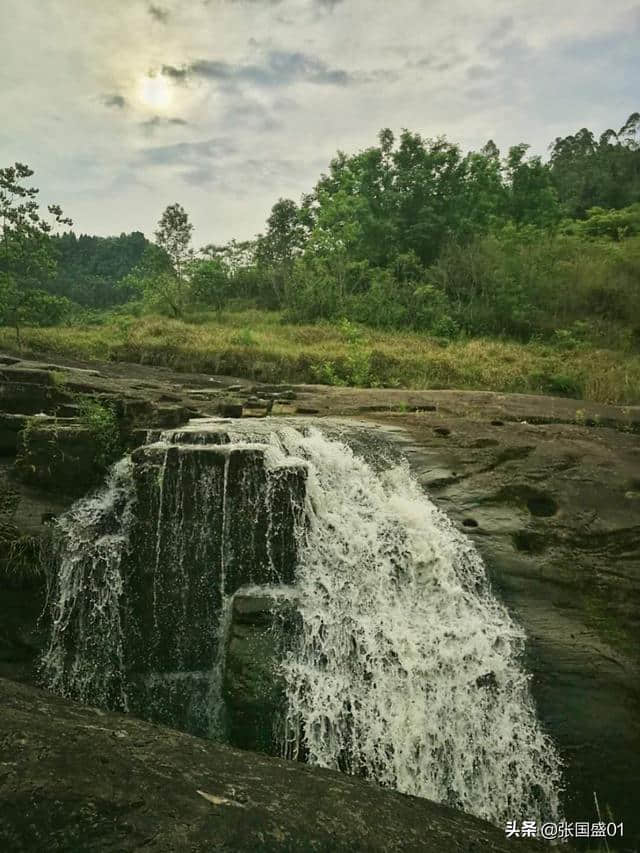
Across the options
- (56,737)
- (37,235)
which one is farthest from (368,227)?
(56,737)

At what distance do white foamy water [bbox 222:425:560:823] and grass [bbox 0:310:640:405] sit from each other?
8.02 m

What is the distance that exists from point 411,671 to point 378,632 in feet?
1.68

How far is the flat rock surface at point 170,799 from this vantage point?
114 inches

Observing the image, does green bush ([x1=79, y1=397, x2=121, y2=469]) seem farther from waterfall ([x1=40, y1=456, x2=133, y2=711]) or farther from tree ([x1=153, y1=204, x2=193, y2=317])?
tree ([x1=153, y1=204, x2=193, y2=317])

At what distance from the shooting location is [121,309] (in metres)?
28.0

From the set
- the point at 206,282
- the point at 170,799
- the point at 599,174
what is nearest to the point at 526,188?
the point at 599,174

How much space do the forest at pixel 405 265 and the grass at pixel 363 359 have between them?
19cm

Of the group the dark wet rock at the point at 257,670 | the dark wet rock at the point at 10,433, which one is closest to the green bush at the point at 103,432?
the dark wet rock at the point at 10,433

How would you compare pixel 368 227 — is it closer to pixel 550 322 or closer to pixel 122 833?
pixel 550 322

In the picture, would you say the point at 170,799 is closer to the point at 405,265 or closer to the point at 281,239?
the point at 405,265

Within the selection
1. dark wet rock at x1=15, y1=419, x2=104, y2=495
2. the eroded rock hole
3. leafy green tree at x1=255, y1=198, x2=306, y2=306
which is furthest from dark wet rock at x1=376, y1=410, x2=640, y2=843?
leafy green tree at x1=255, y1=198, x2=306, y2=306

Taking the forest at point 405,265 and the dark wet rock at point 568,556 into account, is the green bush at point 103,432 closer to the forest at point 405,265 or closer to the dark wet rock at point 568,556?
the dark wet rock at point 568,556

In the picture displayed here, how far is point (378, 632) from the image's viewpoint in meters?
6.36

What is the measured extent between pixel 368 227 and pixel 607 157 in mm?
23073
